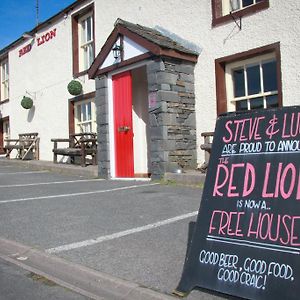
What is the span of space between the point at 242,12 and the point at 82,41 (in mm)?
7443

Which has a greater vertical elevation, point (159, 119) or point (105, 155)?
point (159, 119)

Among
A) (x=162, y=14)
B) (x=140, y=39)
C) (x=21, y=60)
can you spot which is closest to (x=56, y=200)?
(x=140, y=39)

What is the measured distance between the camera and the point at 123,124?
38.5 feet

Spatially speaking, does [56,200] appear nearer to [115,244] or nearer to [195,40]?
[115,244]

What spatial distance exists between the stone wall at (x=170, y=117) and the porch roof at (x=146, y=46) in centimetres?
19

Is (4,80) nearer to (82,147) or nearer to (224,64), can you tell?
(82,147)

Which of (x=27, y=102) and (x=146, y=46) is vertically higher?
(x=146, y=46)

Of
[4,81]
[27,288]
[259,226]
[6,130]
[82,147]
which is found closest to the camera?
[259,226]

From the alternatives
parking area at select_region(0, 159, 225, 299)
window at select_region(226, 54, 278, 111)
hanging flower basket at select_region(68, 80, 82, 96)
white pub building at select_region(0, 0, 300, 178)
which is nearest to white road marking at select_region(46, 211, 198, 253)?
parking area at select_region(0, 159, 225, 299)

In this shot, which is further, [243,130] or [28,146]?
[28,146]

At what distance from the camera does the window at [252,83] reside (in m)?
9.81

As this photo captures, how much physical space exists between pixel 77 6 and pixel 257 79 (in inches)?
330

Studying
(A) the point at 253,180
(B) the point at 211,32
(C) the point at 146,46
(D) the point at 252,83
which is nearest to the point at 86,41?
(C) the point at 146,46

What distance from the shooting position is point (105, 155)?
39.6 ft
